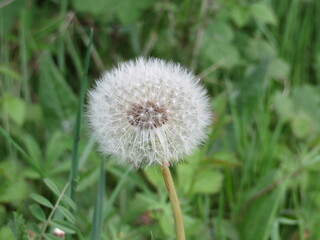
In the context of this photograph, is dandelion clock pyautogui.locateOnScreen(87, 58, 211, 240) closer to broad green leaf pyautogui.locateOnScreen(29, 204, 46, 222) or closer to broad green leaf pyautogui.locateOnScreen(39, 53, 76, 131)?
broad green leaf pyautogui.locateOnScreen(29, 204, 46, 222)

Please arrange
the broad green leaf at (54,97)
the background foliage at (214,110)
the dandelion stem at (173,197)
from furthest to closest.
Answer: the broad green leaf at (54,97) < the background foliage at (214,110) < the dandelion stem at (173,197)

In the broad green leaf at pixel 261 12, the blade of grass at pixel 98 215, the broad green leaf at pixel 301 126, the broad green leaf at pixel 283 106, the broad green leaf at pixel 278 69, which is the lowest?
the blade of grass at pixel 98 215

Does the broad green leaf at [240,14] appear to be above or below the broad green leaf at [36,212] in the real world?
above

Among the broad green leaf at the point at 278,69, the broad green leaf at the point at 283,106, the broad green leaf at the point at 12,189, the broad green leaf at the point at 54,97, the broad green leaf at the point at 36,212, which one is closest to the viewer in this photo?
the broad green leaf at the point at 36,212

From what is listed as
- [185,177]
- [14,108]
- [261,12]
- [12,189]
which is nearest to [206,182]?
[185,177]

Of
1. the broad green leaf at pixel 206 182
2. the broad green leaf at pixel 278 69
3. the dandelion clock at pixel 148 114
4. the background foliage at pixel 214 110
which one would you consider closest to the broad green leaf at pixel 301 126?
the background foliage at pixel 214 110

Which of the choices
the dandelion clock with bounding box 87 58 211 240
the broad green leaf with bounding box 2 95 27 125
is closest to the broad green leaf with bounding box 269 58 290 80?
the broad green leaf with bounding box 2 95 27 125

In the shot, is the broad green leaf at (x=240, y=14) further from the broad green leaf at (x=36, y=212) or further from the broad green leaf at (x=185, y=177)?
the broad green leaf at (x=36, y=212)

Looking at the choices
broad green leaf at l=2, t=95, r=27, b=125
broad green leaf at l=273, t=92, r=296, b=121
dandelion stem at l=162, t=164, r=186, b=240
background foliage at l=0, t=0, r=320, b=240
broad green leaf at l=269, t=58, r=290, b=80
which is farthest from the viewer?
broad green leaf at l=269, t=58, r=290, b=80
